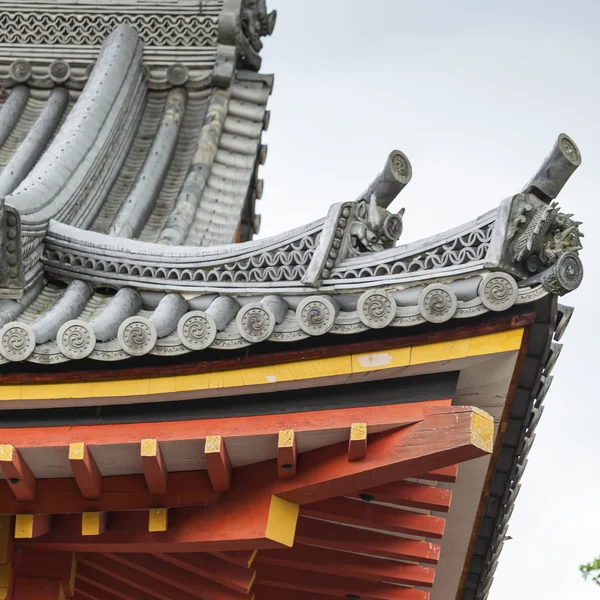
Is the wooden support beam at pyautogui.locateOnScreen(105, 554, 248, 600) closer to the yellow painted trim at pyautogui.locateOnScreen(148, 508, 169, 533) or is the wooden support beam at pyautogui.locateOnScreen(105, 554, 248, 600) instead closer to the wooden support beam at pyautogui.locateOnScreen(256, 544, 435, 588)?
the wooden support beam at pyautogui.locateOnScreen(256, 544, 435, 588)

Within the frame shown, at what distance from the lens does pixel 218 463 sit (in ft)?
20.6

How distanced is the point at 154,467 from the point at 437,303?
150cm

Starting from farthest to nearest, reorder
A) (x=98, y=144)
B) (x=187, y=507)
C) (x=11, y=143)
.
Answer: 1. (x=11, y=143)
2. (x=98, y=144)
3. (x=187, y=507)

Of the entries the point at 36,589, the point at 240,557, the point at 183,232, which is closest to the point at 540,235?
the point at 240,557

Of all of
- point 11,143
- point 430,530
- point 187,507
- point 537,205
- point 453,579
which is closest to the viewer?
point 537,205

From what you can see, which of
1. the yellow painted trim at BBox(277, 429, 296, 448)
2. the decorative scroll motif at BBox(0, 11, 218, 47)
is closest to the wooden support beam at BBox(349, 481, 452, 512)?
the yellow painted trim at BBox(277, 429, 296, 448)

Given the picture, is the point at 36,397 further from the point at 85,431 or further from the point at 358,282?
the point at 358,282

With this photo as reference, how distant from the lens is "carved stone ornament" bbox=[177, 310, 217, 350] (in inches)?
242

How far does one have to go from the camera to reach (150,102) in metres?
10.2

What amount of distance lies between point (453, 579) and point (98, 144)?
11.7 ft

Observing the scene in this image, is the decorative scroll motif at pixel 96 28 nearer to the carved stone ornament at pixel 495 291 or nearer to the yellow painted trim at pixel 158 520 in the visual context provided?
the yellow painted trim at pixel 158 520

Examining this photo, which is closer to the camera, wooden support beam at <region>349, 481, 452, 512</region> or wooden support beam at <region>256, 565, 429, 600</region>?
wooden support beam at <region>349, 481, 452, 512</region>

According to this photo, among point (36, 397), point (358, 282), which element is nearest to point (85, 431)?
point (36, 397)

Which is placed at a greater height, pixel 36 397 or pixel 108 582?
pixel 36 397
